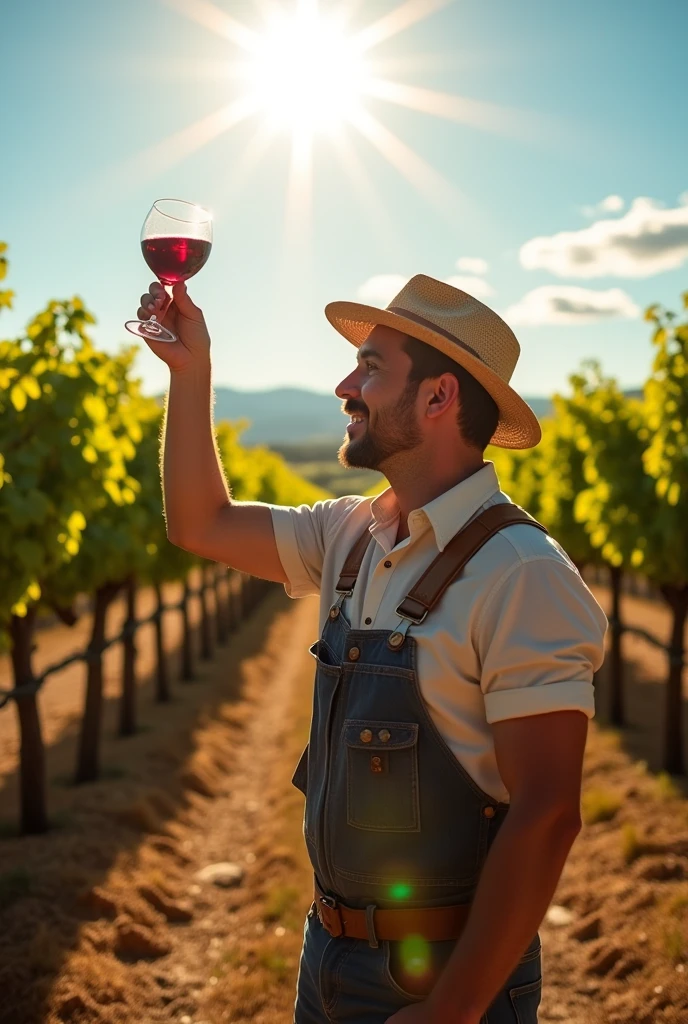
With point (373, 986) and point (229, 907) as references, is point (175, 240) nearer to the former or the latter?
point (373, 986)

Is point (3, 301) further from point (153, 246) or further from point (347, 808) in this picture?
point (347, 808)

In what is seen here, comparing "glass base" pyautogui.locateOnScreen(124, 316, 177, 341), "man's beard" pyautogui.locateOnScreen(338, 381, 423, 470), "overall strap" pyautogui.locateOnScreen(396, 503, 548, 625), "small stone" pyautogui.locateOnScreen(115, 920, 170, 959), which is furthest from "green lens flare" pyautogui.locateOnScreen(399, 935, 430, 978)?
"small stone" pyautogui.locateOnScreen(115, 920, 170, 959)

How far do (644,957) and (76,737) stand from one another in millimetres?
10619

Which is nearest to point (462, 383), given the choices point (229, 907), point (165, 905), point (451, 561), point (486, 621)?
point (451, 561)

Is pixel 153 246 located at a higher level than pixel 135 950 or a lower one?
higher

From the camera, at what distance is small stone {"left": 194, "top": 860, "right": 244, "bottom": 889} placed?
29.2ft

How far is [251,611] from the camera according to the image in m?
36.7

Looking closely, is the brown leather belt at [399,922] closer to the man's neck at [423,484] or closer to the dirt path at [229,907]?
the man's neck at [423,484]

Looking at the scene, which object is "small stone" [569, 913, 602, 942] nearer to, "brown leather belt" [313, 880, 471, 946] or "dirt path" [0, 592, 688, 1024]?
"dirt path" [0, 592, 688, 1024]

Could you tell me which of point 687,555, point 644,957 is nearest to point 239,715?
point 687,555

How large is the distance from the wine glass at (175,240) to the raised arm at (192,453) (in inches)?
5.2

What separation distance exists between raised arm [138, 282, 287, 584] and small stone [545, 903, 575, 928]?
6.33 metres

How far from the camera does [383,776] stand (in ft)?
6.82

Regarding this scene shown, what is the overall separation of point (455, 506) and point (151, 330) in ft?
3.29
